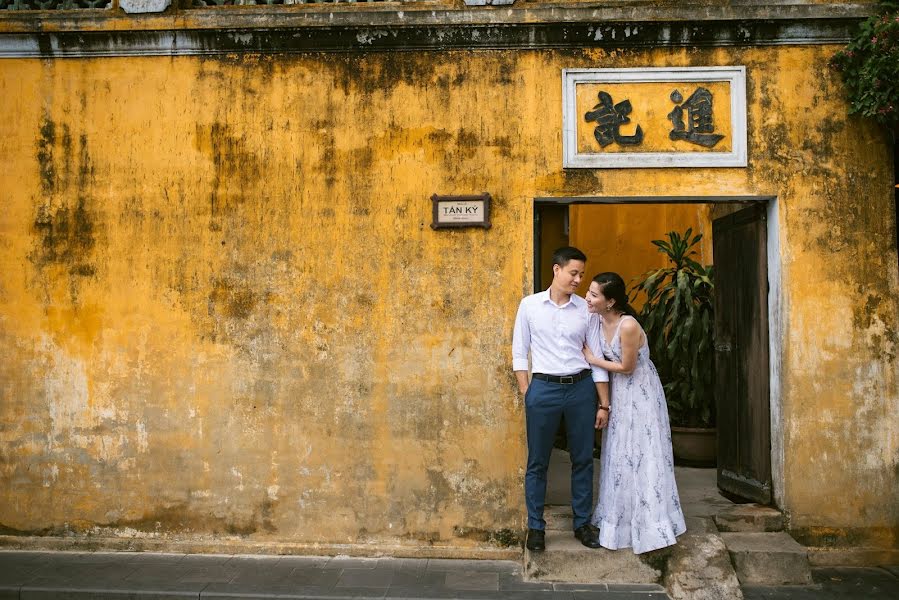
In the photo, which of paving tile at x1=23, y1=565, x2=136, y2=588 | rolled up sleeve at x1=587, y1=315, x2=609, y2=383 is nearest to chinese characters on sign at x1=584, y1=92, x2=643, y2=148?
rolled up sleeve at x1=587, y1=315, x2=609, y2=383

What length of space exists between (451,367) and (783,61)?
331cm

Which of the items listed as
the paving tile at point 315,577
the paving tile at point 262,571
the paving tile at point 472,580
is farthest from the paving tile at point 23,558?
the paving tile at point 472,580

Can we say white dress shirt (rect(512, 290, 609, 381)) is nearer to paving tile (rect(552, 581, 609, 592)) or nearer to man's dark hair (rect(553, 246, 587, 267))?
man's dark hair (rect(553, 246, 587, 267))

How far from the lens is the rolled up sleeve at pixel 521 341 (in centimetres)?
518

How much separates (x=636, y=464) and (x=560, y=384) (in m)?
0.75

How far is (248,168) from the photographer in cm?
572

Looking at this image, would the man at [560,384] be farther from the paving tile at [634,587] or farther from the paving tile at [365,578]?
the paving tile at [365,578]

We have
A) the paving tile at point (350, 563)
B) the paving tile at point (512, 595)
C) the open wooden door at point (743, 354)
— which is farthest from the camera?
the open wooden door at point (743, 354)

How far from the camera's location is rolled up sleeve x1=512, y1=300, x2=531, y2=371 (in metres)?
5.18

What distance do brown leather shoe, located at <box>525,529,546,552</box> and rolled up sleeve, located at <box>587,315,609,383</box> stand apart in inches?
43.2

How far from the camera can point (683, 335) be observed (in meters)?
7.84

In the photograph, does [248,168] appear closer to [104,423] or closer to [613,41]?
[104,423]

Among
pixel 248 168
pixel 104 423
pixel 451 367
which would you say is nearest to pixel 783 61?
pixel 451 367

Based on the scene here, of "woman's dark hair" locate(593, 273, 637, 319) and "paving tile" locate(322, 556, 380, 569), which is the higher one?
"woman's dark hair" locate(593, 273, 637, 319)
